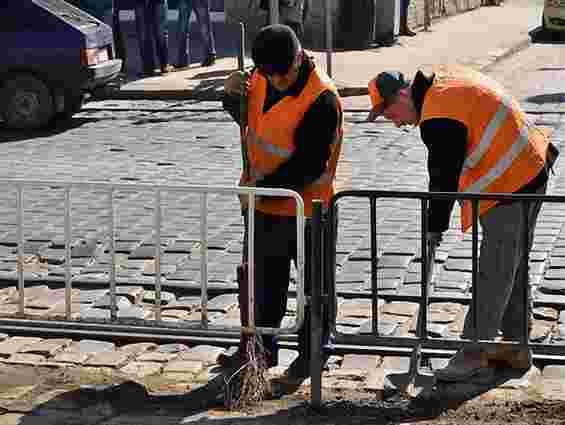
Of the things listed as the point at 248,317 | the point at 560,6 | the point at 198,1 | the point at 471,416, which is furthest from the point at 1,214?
the point at 560,6

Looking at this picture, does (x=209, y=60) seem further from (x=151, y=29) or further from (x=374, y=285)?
(x=374, y=285)

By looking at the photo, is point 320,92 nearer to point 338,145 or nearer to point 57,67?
point 338,145

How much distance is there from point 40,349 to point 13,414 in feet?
3.54

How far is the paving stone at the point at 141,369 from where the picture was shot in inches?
300

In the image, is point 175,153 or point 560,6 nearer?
point 175,153

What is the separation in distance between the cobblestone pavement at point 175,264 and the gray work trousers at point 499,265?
32 cm

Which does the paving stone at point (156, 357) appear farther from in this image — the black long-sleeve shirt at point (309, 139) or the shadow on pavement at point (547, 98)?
the shadow on pavement at point (547, 98)

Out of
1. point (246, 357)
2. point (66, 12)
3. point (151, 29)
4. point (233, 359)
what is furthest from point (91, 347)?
point (151, 29)

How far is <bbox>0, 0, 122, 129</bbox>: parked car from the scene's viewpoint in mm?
16078

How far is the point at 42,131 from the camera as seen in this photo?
16141 millimetres

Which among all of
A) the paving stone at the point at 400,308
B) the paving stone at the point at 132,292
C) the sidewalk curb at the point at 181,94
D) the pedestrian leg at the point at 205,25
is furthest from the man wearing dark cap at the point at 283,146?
the pedestrian leg at the point at 205,25

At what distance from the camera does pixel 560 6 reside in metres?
25.5

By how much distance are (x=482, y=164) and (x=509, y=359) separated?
0.97 meters

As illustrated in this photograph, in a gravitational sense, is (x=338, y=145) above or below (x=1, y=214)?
above
